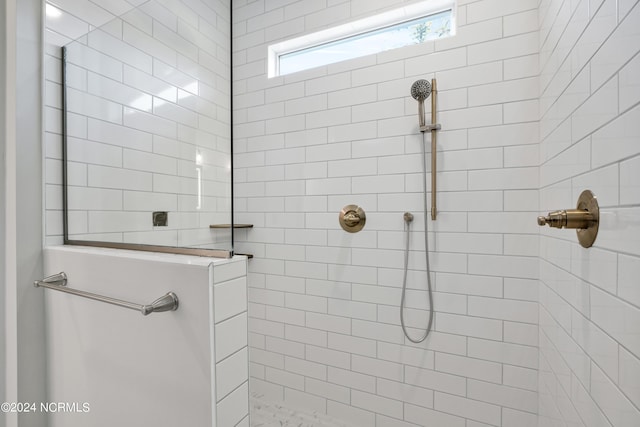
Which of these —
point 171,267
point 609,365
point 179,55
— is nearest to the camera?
point 609,365

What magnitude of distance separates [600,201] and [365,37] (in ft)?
5.20

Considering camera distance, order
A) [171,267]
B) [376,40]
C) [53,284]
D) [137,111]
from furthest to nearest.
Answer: [376,40] → [137,111] → [53,284] → [171,267]

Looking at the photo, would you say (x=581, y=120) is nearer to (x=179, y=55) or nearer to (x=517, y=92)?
(x=517, y=92)

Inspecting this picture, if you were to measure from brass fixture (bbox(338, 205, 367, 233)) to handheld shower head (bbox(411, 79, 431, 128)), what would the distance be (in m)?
0.55

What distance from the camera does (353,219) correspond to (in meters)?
1.67

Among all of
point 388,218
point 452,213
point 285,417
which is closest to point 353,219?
point 388,218

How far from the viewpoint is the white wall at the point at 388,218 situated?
1.40 meters

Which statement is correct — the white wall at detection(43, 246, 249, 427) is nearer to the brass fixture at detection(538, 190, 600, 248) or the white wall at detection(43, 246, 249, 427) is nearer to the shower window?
the brass fixture at detection(538, 190, 600, 248)

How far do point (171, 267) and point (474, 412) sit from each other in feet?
5.12

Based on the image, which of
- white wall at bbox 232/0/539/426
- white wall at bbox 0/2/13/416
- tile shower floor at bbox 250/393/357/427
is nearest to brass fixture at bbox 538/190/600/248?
white wall at bbox 232/0/539/426

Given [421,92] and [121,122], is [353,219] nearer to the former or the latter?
[421,92]

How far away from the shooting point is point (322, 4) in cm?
182

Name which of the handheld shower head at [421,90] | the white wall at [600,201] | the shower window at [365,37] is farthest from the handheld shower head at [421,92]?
the white wall at [600,201]

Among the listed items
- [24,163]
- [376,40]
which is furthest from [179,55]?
[376,40]
